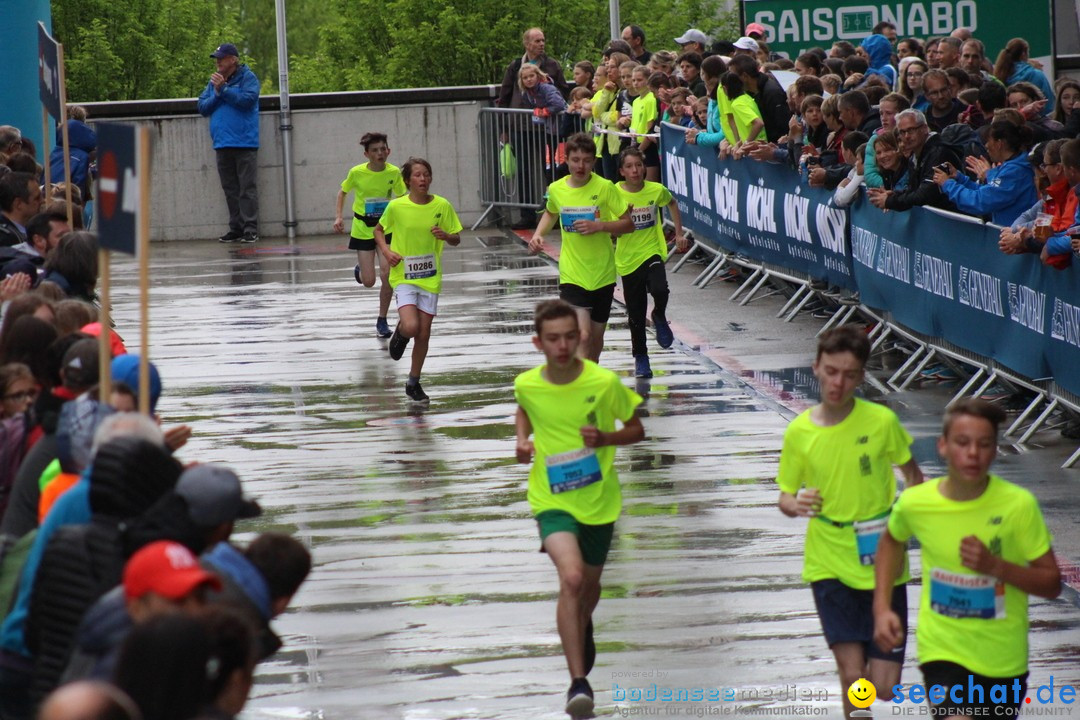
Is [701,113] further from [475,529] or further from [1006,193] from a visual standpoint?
[475,529]

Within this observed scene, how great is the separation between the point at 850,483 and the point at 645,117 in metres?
15.3

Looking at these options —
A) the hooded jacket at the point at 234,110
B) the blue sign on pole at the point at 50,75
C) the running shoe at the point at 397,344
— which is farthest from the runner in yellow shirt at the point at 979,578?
the hooded jacket at the point at 234,110

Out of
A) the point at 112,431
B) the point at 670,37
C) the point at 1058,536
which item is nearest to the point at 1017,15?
the point at 1058,536

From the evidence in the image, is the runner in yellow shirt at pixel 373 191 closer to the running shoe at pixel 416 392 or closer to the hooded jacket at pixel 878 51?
the running shoe at pixel 416 392

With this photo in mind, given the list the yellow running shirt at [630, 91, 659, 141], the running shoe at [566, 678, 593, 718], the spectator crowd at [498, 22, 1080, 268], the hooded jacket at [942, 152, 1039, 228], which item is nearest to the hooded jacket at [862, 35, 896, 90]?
the spectator crowd at [498, 22, 1080, 268]

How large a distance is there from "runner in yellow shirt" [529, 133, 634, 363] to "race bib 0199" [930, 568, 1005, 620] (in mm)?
7658

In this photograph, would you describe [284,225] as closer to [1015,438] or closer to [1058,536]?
[1015,438]

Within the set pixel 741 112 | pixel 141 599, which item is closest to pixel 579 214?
pixel 741 112

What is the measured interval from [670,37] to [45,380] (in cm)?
4216

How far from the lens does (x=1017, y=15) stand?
23.3 meters

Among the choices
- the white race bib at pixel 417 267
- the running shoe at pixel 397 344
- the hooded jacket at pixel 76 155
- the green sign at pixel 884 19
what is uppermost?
the green sign at pixel 884 19

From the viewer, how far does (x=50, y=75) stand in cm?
1325

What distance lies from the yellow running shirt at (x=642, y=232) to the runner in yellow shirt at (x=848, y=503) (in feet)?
25.8

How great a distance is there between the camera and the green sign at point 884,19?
2306 cm
